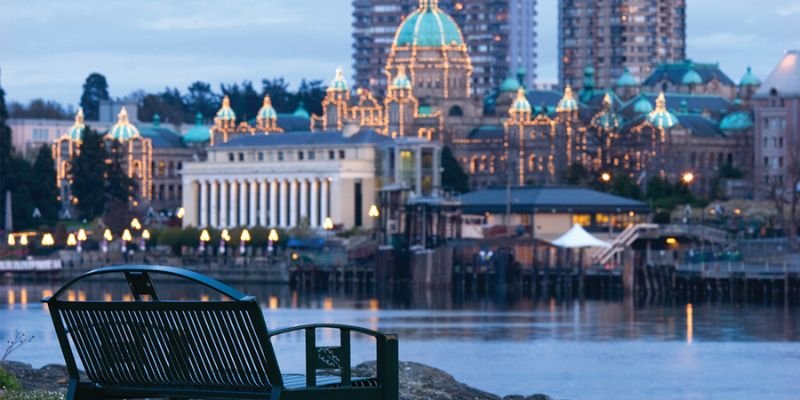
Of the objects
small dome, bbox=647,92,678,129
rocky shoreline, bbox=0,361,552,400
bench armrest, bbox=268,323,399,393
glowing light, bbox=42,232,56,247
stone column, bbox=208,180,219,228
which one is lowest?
glowing light, bbox=42,232,56,247

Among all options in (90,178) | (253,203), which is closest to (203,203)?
(253,203)

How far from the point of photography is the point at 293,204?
16425cm

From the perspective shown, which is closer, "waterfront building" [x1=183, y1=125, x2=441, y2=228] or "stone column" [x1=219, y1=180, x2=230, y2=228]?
"waterfront building" [x1=183, y1=125, x2=441, y2=228]

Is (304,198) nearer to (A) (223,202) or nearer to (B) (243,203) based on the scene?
(B) (243,203)

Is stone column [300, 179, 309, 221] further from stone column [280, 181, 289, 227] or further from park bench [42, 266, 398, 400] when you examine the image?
park bench [42, 266, 398, 400]

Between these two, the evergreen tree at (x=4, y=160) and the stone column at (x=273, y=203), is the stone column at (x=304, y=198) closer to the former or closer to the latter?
the stone column at (x=273, y=203)

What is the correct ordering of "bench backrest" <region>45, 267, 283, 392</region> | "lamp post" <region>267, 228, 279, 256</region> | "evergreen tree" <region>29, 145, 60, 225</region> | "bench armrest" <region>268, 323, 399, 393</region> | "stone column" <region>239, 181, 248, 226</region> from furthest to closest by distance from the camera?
"stone column" <region>239, 181, 248, 226</region> < "evergreen tree" <region>29, 145, 60, 225</region> < "lamp post" <region>267, 228, 279, 256</region> < "bench armrest" <region>268, 323, 399, 393</region> < "bench backrest" <region>45, 267, 283, 392</region>

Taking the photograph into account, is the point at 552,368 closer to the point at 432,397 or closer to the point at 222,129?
the point at 432,397

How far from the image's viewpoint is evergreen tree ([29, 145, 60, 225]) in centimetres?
15546

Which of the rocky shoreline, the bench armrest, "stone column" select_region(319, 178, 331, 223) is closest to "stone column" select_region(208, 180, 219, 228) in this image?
"stone column" select_region(319, 178, 331, 223)

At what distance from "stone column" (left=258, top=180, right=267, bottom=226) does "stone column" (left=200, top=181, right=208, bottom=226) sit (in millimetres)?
5214

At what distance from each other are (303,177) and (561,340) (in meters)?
96.0

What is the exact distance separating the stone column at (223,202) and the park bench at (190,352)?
147 m

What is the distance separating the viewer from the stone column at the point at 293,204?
164 m
